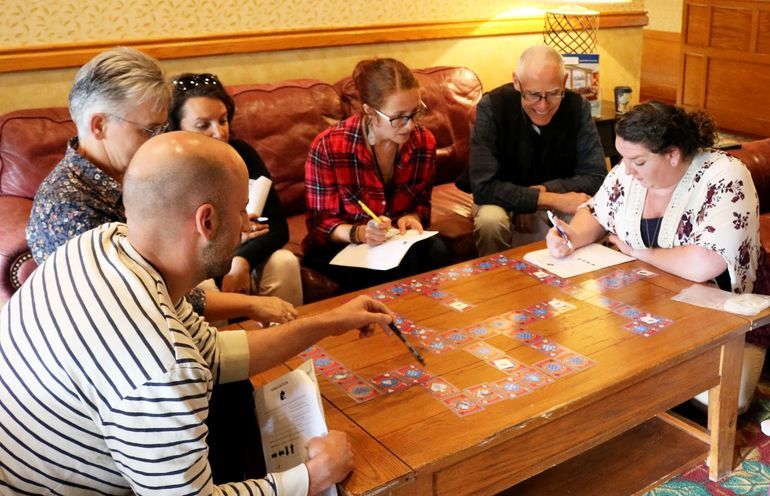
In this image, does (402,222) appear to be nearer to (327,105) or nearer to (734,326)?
(327,105)

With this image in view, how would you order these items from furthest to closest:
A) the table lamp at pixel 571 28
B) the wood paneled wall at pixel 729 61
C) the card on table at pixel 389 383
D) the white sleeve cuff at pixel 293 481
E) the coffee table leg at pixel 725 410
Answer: the wood paneled wall at pixel 729 61 → the table lamp at pixel 571 28 → the coffee table leg at pixel 725 410 → the card on table at pixel 389 383 → the white sleeve cuff at pixel 293 481

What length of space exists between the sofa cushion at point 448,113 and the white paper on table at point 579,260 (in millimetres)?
1255

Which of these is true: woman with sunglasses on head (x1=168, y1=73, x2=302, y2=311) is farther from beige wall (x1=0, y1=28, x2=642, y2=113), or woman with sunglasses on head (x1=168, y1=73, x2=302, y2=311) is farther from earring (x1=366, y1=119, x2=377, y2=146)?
beige wall (x1=0, y1=28, x2=642, y2=113)

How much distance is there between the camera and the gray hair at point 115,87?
186cm

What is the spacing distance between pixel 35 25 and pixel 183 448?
249 cm

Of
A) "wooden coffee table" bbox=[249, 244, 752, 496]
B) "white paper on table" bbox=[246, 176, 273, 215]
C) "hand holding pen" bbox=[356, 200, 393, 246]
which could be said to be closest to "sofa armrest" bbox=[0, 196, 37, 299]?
"white paper on table" bbox=[246, 176, 273, 215]

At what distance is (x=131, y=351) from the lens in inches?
48.1

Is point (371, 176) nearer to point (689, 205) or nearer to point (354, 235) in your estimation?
point (354, 235)

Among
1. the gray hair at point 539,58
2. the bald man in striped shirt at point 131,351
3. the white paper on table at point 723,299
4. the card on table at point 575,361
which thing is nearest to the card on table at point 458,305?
the card on table at point 575,361

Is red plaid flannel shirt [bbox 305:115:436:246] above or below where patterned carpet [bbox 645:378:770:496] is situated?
above

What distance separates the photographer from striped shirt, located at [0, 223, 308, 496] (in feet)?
4.00

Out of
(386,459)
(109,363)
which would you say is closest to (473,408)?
(386,459)

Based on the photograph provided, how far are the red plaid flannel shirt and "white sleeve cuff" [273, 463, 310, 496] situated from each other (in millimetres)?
1429

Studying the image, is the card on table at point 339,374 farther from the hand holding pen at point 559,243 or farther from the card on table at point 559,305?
the hand holding pen at point 559,243
